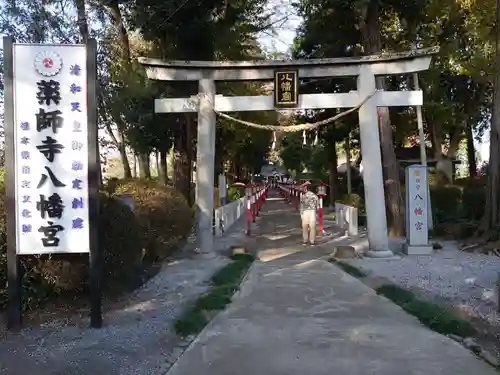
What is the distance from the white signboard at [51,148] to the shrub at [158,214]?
10.3ft

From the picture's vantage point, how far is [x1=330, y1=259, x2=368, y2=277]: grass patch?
10291 millimetres

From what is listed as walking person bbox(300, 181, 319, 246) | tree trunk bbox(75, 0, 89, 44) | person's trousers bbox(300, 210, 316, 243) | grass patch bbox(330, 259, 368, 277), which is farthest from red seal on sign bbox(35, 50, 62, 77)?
person's trousers bbox(300, 210, 316, 243)

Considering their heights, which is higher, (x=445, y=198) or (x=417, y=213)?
(x=445, y=198)

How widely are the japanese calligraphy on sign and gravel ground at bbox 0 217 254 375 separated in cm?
552

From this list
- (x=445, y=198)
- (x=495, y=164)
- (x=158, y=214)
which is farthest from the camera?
(x=445, y=198)

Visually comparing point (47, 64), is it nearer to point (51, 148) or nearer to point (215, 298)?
point (51, 148)

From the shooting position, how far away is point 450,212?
819 inches

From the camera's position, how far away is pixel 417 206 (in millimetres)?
12562

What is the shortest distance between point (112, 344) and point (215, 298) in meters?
2.22

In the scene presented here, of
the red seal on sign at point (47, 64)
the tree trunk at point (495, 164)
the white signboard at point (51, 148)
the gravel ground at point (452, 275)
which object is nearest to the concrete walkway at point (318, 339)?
the gravel ground at point (452, 275)

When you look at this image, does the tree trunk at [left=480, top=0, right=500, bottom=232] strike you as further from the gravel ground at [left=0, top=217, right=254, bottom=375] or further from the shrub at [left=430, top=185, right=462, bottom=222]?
the gravel ground at [left=0, top=217, right=254, bottom=375]

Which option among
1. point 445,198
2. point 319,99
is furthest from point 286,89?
point 445,198

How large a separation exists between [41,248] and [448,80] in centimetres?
2459

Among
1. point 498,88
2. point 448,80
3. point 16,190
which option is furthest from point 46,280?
point 448,80
